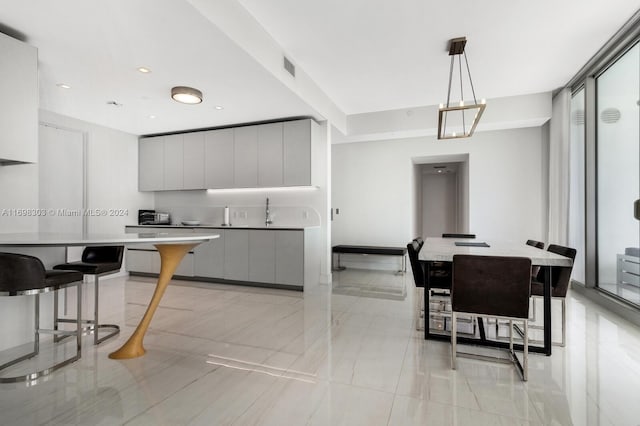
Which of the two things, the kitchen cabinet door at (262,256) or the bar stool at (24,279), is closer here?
the bar stool at (24,279)

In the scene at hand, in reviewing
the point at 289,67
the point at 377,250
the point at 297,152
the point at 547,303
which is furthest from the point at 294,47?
the point at 377,250

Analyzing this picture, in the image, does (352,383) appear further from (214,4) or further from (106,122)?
(106,122)

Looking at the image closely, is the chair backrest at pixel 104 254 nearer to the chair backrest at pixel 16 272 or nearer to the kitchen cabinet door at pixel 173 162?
the chair backrest at pixel 16 272

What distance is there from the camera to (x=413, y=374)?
2.15 meters

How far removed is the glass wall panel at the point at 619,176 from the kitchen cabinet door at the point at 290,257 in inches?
144

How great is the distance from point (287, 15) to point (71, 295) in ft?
14.2

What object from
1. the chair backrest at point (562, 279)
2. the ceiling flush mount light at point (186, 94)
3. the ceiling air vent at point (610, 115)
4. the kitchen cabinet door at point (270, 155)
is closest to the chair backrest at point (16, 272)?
the ceiling flush mount light at point (186, 94)

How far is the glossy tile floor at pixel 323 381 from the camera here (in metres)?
1.71

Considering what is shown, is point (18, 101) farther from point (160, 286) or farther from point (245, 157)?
point (245, 157)

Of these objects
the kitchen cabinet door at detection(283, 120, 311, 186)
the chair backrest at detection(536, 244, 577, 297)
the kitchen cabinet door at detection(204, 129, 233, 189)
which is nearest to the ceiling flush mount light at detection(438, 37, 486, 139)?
the chair backrest at detection(536, 244, 577, 297)

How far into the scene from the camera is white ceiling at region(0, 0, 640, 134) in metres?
2.39

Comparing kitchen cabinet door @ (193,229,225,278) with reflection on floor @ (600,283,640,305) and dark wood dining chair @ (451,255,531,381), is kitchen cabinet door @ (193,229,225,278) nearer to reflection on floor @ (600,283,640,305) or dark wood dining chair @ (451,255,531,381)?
dark wood dining chair @ (451,255,531,381)

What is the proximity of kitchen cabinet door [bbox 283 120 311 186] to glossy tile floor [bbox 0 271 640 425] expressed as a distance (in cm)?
216

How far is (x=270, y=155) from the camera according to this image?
4879 millimetres
